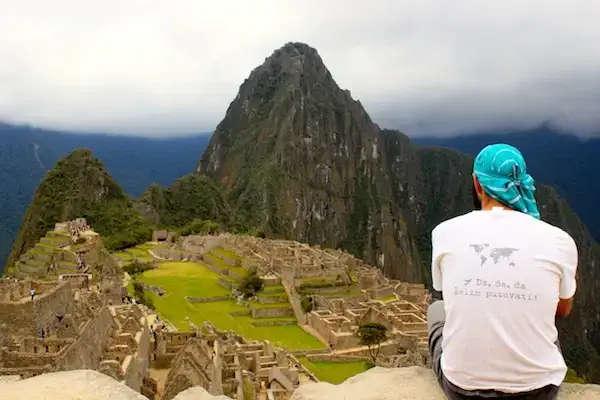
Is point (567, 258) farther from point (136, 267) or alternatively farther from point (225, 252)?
point (225, 252)

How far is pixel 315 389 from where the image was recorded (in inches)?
178

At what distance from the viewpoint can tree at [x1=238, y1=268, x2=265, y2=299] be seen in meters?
33.3

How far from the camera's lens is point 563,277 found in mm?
3180

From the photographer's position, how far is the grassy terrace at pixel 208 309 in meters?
26.5

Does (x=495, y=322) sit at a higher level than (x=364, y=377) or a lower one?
higher

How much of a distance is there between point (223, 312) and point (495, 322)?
2824 cm

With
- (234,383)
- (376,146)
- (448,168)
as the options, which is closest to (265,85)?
(376,146)

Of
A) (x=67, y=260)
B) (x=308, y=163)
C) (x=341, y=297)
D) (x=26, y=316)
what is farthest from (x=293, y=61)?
(x=26, y=316)

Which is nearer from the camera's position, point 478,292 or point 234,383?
point 478,292

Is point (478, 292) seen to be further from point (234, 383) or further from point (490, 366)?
point (234, 383)

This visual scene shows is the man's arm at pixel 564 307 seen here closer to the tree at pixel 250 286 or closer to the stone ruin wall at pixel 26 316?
the stone ruin wall at pixel 26 316

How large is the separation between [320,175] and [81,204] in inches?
2807

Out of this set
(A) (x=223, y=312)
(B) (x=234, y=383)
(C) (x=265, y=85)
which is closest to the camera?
(B) (x=234, y=383)

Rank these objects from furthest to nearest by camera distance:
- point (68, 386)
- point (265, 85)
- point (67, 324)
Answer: point (265, 85) → point (67, 324) → point (68, 386)
